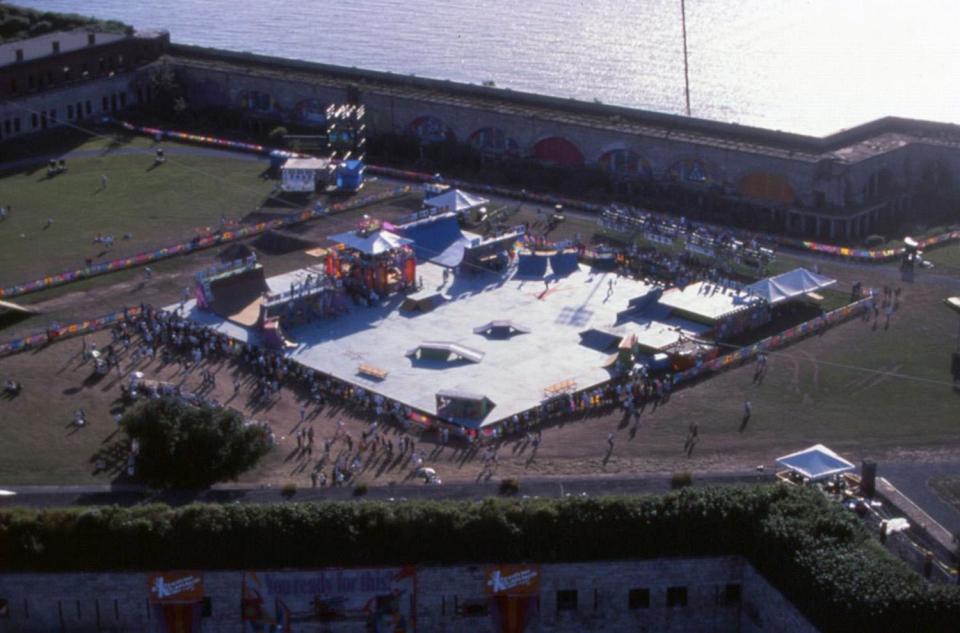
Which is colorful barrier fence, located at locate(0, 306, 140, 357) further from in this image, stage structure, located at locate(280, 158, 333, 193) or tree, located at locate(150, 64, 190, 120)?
tree, located at locate(150, 64, 190, 120)

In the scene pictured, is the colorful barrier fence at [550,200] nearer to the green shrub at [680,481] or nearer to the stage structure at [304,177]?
the stage structure at [304,177]

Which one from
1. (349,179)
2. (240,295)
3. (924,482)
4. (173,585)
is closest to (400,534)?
(173,585)

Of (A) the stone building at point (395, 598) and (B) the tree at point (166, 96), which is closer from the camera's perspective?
(A) the stone building at point (395, 598)

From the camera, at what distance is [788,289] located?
207 ft

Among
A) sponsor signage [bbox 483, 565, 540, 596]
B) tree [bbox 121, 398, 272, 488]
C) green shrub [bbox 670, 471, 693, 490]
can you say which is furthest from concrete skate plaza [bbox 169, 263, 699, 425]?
sponsor signage [bbox 483, 565, 540, 596]

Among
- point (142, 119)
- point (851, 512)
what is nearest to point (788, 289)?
point (851, 512)

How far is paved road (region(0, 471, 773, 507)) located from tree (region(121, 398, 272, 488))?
64 cm

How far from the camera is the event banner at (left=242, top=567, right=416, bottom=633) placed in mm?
39562

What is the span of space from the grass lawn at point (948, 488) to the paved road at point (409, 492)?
5844 millimetres

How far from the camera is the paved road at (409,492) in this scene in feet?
141

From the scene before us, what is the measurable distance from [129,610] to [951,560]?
74.8ft

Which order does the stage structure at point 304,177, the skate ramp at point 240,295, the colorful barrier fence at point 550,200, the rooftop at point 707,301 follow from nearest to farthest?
the rooftop at point 707,301
the skate ramp at point 240,295
the colorful barrier fence at point 550,200
the stage structure at point 304,177

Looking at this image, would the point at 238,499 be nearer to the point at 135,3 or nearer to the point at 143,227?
the point at 143,227

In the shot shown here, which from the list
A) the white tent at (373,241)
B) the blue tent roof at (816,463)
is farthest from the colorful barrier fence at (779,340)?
the white tent at (373,241)
